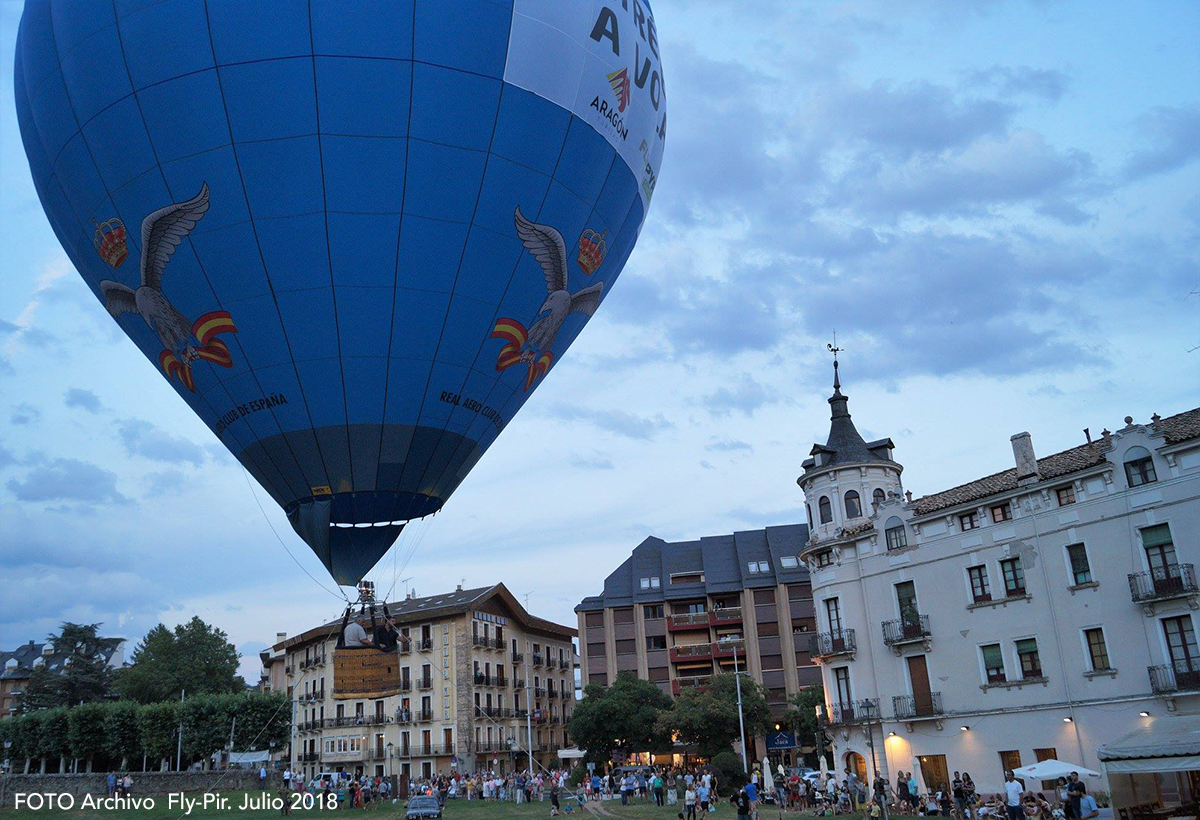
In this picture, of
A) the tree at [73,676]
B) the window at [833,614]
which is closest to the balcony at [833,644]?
the window at [833,614]

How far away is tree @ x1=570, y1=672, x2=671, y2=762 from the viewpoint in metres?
54.0

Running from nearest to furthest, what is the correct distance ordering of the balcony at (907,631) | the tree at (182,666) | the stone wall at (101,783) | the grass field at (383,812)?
the grass field at (383,812), the balcony at (907,631), the stone wall at (101,783), the tree at (182,666)

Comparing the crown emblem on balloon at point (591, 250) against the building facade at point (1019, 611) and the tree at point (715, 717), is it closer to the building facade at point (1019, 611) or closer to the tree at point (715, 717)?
the building facade at point (1019, 611)

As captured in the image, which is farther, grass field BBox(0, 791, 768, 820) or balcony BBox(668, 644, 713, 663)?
balcony BBox(668, 644, 713, 663)

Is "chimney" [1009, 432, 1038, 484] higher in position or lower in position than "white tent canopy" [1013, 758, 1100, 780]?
higher

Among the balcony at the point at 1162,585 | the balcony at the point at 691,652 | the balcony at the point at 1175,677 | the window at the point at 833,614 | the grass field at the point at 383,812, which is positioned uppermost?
the balcony at the point at 691,652

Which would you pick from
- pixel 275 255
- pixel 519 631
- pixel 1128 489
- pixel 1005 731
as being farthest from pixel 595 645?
pixel 275 255

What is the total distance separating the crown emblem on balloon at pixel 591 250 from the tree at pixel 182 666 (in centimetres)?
6826

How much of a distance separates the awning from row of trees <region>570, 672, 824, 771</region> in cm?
2953

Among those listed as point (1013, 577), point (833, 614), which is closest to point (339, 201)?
point (1013, 577)

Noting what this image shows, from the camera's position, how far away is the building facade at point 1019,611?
90.6 ft

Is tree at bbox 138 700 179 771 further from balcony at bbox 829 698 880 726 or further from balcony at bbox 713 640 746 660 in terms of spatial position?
balcony at bbox 829 698 880 726

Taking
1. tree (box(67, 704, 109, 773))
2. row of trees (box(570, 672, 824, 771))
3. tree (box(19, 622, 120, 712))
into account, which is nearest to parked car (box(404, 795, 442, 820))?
row of trees (box(570, 672, 824, 771))

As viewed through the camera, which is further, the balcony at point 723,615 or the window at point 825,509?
the balcony at point 723,615
